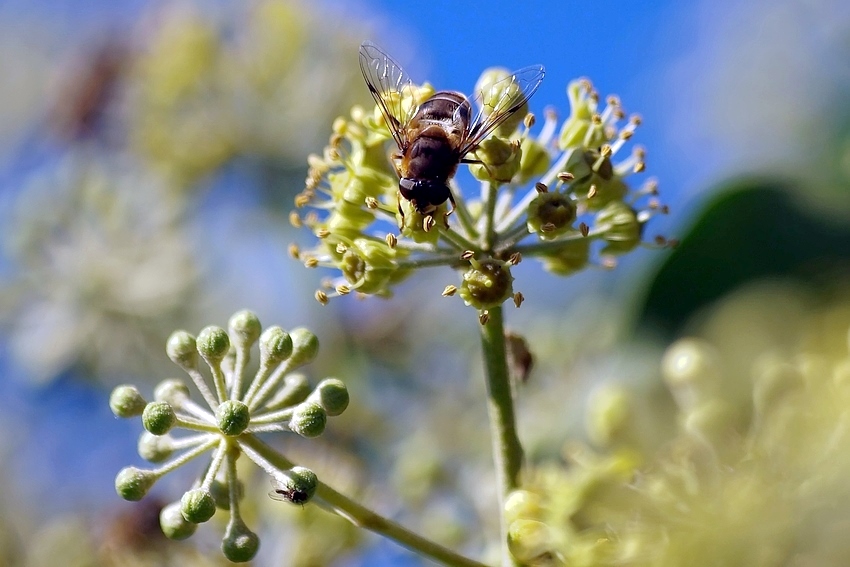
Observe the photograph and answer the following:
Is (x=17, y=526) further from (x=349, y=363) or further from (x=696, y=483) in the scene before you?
(x=696, y=483)

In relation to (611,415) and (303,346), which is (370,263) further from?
(611,415)

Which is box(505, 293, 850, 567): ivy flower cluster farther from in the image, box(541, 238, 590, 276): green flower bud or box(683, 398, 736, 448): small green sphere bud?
box(541, 238, 590, 276): green flower bud

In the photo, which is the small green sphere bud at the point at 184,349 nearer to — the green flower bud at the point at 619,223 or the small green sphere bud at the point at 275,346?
the small green sphere bud at the point at 275,346

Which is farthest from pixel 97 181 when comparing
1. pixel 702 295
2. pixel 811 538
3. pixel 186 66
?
pixel 811 538

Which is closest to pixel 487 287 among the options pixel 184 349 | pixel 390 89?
pixel 184 349

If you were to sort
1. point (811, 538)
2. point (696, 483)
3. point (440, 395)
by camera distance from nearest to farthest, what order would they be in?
point (811, 538) < point (696, 483) < point (440, 395)

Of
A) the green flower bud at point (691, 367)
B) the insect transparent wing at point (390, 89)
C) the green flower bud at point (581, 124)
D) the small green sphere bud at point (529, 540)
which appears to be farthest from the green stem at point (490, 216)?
the green flower bud at point (691, 367)
